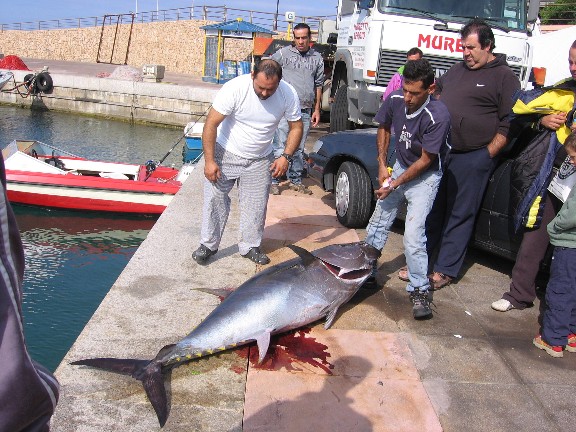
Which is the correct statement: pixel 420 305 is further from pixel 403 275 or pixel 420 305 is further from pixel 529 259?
pixel 529 259

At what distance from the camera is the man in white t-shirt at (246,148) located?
4.86 meters

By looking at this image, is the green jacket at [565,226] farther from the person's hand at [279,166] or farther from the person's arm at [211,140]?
the person's arm at [211,140]

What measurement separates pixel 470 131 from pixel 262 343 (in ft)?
8.23

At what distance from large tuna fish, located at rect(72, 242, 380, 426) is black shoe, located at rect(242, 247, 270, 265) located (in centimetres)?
99

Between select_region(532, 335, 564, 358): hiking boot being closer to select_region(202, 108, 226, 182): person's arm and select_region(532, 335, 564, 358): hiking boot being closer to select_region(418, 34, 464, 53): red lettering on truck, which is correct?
select_region(202, 108, 226, 182): person's arm

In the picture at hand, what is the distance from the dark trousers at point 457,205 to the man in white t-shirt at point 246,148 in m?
1.41

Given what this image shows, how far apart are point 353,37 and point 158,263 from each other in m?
6.51

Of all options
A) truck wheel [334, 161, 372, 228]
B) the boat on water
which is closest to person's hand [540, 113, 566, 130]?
truck wheel [334, 161, 372, 228]

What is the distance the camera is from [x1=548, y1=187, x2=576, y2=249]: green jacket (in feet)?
13.0

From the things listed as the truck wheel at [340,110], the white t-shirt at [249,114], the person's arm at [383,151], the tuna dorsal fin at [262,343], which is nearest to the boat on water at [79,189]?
the truck wheel at [340,110]

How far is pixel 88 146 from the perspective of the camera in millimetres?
19672

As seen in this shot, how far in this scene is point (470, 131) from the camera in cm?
484

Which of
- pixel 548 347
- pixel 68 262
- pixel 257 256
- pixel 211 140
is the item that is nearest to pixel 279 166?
pixel 211 140

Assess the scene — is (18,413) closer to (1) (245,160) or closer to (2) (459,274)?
(1) (245,160)
